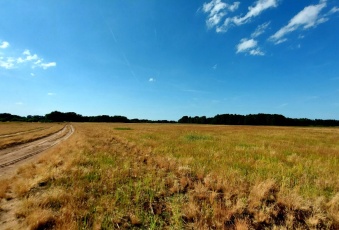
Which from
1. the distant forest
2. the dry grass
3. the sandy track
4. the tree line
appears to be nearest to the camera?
the sandy track

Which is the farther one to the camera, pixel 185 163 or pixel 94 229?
pixel 185 163

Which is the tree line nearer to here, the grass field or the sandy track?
the sandy track

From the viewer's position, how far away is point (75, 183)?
704 centimetres

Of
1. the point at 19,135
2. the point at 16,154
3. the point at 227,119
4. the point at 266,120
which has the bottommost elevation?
the point at 16,154

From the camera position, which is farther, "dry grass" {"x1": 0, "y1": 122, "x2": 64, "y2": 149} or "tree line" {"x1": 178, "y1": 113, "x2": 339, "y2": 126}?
"tree line" {"x1": 178, "y1": 113, "x2": 339, "y2": 126}

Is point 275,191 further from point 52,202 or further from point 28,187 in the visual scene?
point 28,187

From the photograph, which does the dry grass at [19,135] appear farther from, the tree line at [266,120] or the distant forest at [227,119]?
the tree line at [266,120]

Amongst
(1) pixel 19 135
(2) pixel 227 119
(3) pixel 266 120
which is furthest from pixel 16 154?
(3) pixel 266 120

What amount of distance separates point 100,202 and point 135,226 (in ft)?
4.77

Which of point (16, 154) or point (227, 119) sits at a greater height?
point (227, 119)

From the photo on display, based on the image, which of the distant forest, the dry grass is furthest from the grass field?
the distant forest

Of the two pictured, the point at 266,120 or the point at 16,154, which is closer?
the point at 16,154

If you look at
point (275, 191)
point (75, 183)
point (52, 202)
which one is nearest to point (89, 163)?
point (75, 183)

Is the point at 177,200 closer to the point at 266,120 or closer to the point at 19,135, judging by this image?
the point at 19,135
